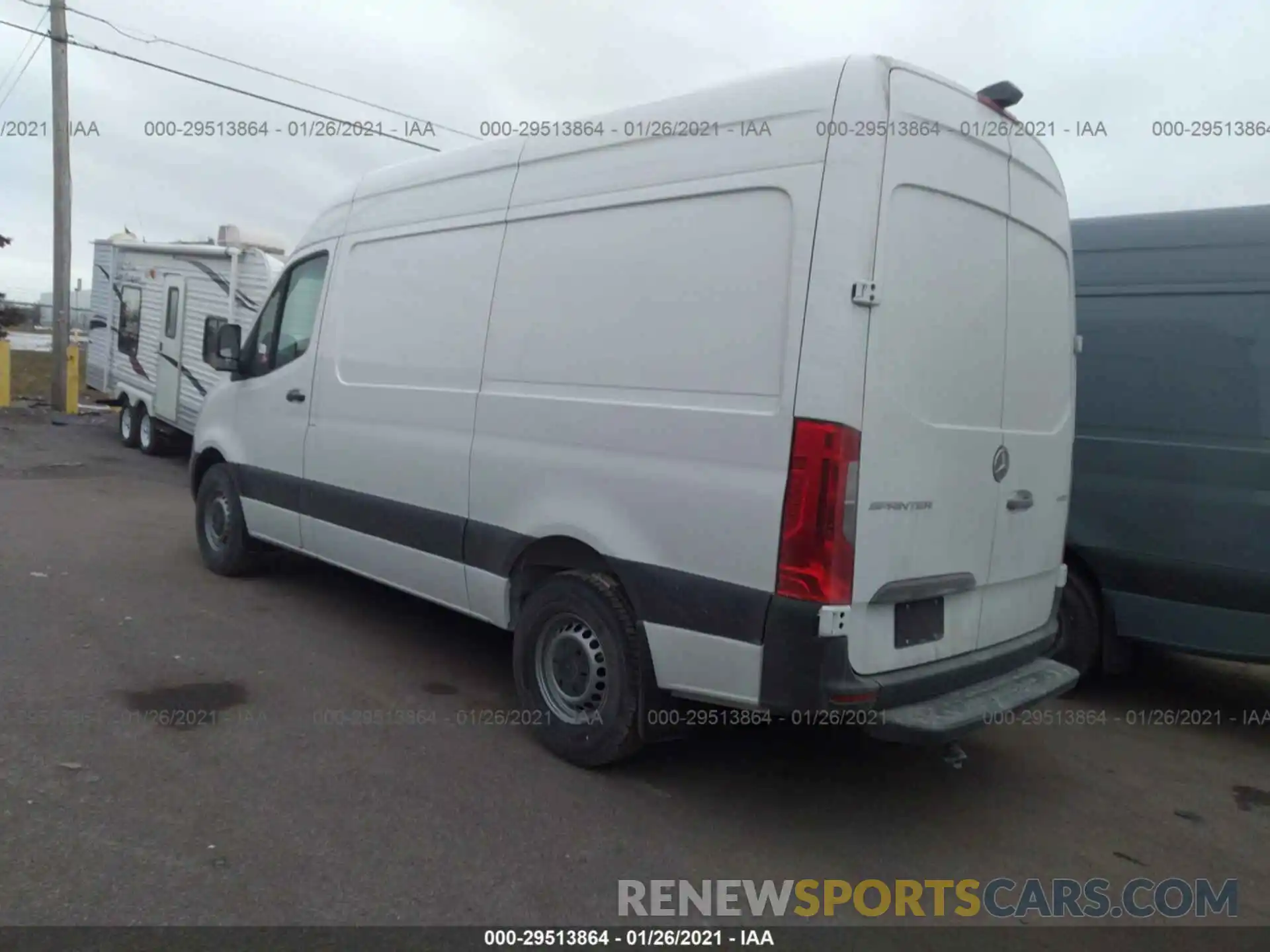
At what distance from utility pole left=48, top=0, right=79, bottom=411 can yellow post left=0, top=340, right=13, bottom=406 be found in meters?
1.08

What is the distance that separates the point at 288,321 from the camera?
663 cm

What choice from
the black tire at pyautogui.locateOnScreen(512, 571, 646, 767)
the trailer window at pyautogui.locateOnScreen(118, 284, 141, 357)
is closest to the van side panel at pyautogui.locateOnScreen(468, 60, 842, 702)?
the black tire at pyautogui.locateOnScreen(512, 571, 646, 767)

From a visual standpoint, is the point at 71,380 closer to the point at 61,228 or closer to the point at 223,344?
the point at 61,228

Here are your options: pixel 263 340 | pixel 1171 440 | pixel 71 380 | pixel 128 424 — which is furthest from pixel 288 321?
pixel 71 380

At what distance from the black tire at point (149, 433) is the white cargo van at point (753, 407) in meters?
10.5

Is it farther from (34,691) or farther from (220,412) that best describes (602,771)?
(220,412)

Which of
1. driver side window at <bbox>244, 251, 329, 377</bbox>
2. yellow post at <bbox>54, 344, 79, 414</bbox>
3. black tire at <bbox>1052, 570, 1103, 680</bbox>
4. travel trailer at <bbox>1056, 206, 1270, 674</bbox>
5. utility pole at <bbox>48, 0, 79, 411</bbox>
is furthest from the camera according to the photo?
yellow post at <bbox>54, 344, 79, 414</bbox>

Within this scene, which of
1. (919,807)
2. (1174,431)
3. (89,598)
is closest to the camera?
(919,807)

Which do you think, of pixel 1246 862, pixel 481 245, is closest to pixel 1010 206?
pixel 481 245

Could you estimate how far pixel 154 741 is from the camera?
4363mm

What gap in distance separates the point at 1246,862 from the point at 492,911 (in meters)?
3.01

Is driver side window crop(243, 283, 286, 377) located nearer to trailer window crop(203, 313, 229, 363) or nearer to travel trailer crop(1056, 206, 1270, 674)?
trailer window crop(203, 313, 229, 363)

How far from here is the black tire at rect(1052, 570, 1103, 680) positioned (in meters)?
5.86

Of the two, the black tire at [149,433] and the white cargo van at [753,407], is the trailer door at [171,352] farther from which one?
the white cargo van at [753,407]
